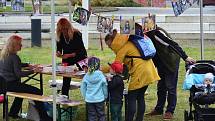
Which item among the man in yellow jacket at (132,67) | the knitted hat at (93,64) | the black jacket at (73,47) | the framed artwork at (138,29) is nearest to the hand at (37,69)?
the black jacket at (73,47)

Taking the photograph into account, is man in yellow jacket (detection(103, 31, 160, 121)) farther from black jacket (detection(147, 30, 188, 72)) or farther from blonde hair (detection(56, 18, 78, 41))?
blonde hair (detection(56, 18, 78, 41))

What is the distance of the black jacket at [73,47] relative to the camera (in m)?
9.26

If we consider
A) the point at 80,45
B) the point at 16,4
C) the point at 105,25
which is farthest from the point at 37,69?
the point at 105,25

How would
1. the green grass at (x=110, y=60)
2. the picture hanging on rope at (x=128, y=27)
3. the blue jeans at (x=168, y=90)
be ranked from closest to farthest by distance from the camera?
1. the picture hanging on rope at (x=128, y=27)
2. the blue jeans at (x=168, y=90)
3. the green grass at (x=110, y=60)

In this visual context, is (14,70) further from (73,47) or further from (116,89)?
(116,89)

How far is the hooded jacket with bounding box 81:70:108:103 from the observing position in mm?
7738

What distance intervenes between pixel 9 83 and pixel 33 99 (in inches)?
25.6

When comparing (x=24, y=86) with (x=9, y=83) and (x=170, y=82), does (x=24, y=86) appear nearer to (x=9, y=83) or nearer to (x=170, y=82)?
(x=9, y=83)

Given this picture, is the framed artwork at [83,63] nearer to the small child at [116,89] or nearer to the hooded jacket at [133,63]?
the small child at [116,89]

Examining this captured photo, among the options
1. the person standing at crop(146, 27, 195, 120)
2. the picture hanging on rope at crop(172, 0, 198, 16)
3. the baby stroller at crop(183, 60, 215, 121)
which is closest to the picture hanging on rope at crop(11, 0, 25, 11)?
the person standing at crop(146, 27, 195, 120)

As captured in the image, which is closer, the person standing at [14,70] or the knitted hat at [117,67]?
the knitted hat at [117,67]

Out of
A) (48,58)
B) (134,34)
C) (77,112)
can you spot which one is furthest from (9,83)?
(48,58)

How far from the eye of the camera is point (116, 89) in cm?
793

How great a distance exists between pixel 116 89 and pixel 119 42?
0.67 metres
